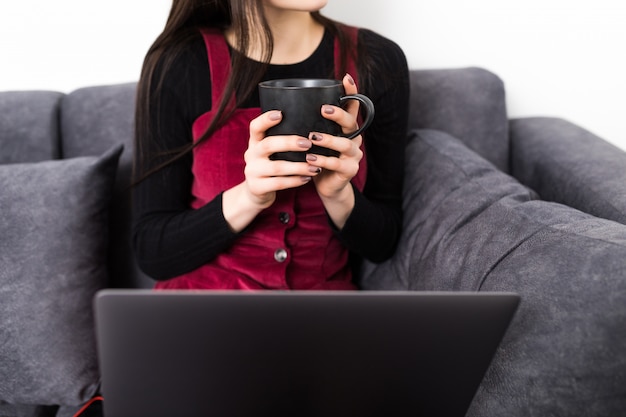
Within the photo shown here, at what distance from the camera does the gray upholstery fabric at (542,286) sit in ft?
2.22

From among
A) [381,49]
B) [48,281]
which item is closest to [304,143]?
[381,49]

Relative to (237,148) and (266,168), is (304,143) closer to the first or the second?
(266,168)

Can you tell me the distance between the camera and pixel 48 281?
3.81 feet

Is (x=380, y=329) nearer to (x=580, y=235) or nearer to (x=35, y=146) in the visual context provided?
(x=580, y=235)

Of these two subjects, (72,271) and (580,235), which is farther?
(72,271)

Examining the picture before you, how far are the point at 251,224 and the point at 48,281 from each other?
0.44 meters

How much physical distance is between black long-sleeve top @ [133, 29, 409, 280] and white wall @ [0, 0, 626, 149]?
1.17ft

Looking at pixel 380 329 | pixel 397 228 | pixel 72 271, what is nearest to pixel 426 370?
pixel 380 329

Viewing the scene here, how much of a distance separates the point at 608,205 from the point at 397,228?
1.29ft

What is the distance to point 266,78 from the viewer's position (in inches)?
44.4

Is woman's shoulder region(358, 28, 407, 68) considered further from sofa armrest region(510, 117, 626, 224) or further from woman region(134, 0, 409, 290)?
sofa armrest region(510, 117, 626, 224)

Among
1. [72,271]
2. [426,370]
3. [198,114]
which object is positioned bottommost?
[72,271]

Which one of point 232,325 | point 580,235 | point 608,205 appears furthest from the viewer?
point 608,205

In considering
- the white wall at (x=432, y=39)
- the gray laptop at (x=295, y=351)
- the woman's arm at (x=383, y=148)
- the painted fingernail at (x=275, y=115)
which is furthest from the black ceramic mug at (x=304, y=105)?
the white wall at (x=432, y=39)
